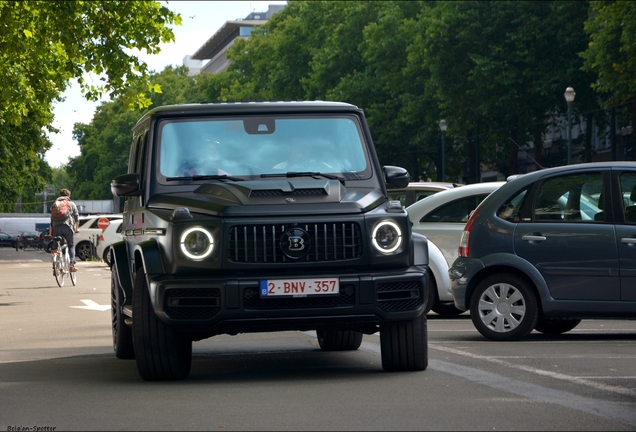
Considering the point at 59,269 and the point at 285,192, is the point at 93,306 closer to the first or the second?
the point at 59,269

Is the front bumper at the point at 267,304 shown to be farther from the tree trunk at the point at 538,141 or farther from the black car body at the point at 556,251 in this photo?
the tree trunk at the point at 538,141

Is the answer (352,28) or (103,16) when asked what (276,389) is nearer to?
(103,16)

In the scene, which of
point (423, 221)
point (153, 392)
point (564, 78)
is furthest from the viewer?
point (564, 78)

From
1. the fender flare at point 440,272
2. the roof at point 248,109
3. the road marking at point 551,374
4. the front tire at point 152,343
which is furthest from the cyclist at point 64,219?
the front tire at point 152,343

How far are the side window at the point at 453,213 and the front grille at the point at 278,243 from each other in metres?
7.23

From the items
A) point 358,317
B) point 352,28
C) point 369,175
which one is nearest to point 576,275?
point 369,175

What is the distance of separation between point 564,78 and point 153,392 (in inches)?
1621

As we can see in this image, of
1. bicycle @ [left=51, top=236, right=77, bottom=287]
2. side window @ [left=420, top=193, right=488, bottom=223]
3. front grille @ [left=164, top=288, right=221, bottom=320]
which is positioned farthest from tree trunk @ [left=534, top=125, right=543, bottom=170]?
front grille @ [left=164, top=288, right=221, bottom=320]

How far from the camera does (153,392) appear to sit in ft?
27.4

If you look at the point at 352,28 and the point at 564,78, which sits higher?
the point at 352,28

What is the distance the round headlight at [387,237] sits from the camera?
28.8 ft

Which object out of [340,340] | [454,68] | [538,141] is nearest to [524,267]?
[340,340]

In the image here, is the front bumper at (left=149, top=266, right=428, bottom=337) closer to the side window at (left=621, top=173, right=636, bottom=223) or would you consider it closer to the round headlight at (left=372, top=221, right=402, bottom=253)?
the round headlight at (left=372, top=221, right=402, bottom=253)

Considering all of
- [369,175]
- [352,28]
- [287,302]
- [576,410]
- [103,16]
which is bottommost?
[576,410]
